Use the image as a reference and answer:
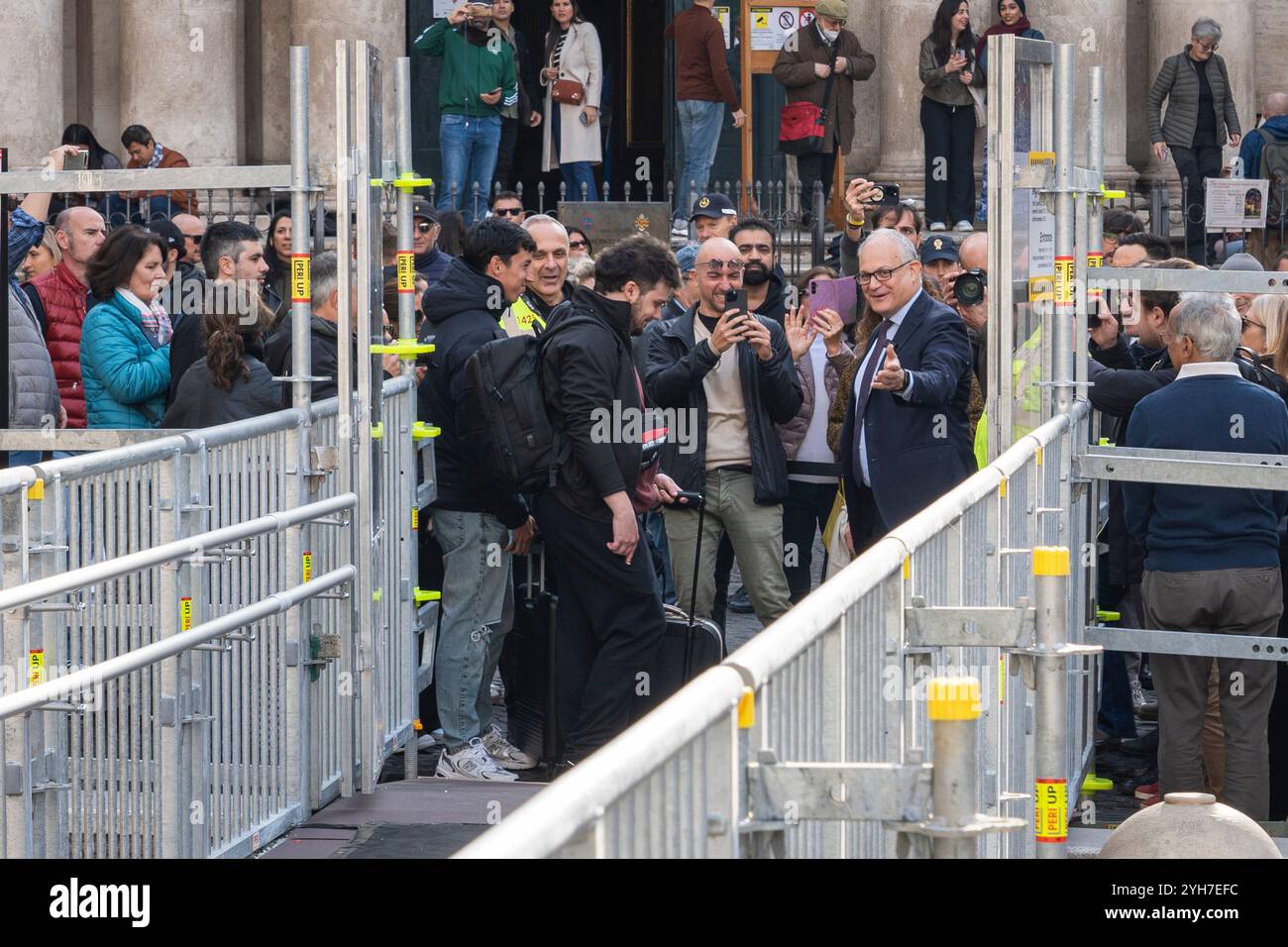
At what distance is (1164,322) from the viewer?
8484 millimetres

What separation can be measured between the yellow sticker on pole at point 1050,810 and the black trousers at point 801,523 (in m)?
4.23

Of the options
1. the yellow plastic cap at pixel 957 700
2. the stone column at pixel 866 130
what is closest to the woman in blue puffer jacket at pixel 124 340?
the yellow plastic cap at pixel 957 700

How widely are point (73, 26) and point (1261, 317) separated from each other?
49.6 feet

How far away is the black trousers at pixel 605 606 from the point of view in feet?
24.7

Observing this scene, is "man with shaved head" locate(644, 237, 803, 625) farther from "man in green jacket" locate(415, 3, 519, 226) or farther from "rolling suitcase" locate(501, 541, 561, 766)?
"man in green jacket" locate(415, 3, 519, 226)

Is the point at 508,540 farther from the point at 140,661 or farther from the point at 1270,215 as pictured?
the point at 1270,215

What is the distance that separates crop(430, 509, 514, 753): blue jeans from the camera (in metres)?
8.16

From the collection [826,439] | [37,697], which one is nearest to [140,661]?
[37,697]

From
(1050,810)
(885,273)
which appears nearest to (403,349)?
(885,273)

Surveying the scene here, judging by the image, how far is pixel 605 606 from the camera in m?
7.57

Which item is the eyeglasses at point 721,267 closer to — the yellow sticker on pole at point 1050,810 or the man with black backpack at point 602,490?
the man with black backpack at point 602,490

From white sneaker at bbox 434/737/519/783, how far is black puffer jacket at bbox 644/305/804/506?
144 centimetres

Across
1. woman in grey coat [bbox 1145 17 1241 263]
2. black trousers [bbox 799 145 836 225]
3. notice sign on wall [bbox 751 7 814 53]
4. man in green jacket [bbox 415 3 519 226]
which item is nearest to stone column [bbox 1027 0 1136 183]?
woman in grey coat [bbox 1145 17 1241 263]

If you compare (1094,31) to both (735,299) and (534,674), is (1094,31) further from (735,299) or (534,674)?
(534,674)
